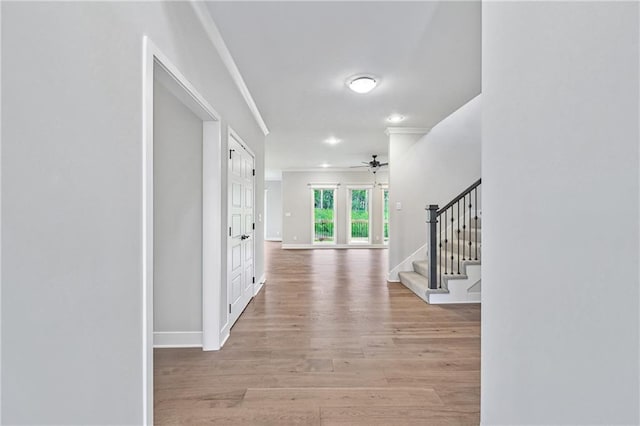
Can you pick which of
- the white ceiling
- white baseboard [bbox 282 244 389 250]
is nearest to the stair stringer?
the white ceiling

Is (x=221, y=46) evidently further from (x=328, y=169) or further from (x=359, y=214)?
(x=359, y=214)

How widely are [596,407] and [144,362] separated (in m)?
1.64

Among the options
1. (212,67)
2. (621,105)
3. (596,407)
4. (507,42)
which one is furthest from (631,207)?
(212,67)

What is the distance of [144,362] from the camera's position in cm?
133

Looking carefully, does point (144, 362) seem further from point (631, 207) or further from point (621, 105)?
point (621, 105)

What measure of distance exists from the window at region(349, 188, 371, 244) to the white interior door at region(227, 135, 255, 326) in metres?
6.47

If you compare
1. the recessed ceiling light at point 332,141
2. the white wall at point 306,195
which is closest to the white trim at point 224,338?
the recessed ceiling light at point 332,141

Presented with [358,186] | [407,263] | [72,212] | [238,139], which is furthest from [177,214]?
[358,186]

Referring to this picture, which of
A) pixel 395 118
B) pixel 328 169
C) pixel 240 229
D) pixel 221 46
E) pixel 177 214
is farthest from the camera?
pixel 328 169

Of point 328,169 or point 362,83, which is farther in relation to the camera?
point 328,169

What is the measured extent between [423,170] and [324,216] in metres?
5.60

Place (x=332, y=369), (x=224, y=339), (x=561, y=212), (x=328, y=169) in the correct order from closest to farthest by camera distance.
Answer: (x=561, y=212), (x=332, y=369), (x=224, y=339), (x=328, y=169)

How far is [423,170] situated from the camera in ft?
16.7

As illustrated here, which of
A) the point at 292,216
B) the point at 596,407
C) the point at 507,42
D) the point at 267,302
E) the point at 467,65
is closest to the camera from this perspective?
the point at 596,407
